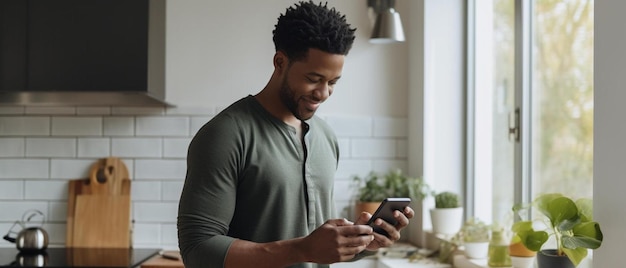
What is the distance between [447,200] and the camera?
12.1 feet

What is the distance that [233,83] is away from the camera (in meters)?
4.07

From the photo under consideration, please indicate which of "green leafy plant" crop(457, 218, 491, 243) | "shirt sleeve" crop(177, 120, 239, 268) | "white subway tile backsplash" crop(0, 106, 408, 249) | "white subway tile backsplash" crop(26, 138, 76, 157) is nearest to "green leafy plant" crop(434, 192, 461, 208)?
"green leafy plant" crop(457, 218, 491, 243)

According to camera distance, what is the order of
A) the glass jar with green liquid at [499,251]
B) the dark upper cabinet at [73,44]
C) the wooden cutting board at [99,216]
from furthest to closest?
the wooden cutting board at [99,216], the dark upper cabinet at [73,44], the glass jar with green liquid at [499,251]

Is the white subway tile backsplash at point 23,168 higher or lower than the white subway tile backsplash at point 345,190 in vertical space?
higher

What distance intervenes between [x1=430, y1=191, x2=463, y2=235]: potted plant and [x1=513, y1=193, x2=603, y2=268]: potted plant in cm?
117

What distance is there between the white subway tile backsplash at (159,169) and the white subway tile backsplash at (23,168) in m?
0.43

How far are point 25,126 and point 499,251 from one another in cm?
229

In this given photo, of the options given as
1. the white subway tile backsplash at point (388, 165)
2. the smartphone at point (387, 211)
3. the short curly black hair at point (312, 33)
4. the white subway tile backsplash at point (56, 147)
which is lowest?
the smartphone at point (387, 211)

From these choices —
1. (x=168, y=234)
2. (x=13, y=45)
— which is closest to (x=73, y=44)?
(x=13, y=45)

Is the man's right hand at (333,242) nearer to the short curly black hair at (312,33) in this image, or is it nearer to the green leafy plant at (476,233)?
the short curly black hair at (312,33)

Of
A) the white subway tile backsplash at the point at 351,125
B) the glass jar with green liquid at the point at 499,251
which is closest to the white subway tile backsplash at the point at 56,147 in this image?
the white subway tile backsplash at the point at 351,125

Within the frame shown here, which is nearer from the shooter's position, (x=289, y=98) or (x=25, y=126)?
(x=289, y=98)

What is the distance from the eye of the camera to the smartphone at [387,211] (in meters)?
1.93

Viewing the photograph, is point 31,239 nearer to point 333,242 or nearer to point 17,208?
point 17,208
